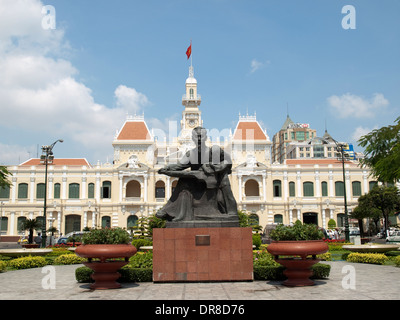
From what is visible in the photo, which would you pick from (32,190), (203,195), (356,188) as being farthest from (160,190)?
(203,195)

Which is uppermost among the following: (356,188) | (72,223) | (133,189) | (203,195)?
(133,189)

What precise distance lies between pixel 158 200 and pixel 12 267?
37.3 meters

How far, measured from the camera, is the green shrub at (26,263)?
51.4 ft

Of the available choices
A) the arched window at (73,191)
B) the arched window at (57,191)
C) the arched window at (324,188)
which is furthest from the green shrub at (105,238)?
the arched window at (324,188)

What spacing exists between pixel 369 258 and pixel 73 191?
1697 inches

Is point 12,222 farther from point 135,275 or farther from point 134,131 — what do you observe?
point 135,275

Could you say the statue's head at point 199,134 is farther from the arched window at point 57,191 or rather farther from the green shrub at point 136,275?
the arched window at point 57,191

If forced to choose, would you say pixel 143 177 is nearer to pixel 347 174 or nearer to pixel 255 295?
pixel 347 174

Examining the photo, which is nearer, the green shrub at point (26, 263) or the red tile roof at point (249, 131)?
the green shrub at point (26, 263)

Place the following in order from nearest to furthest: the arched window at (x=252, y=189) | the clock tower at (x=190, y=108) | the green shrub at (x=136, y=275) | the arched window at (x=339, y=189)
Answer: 1. the green shrub at (x=136, y=275)
2. the arched window at (x=339, y=189)
3. the arched window at (x=252, y=189)
4. the clock tower at (x=190, y=108)

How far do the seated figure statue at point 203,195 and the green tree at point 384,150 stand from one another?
11203mm

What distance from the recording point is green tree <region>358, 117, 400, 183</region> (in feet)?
63.1

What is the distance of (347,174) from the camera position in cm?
5397

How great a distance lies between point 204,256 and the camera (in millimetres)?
10164
